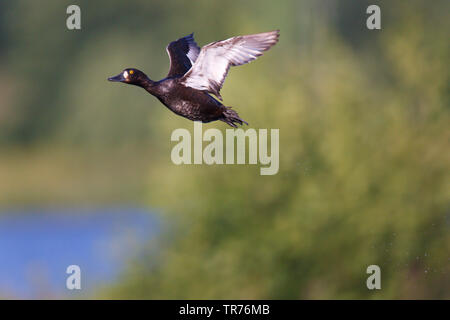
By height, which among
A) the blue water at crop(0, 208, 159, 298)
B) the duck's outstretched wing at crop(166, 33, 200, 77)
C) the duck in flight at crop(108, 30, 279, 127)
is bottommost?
the blue water at crop(0, 208, 159, 298)

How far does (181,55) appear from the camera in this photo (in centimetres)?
383

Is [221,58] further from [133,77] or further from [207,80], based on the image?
[133,77]

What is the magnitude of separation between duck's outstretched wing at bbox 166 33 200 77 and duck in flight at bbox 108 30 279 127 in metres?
0.29

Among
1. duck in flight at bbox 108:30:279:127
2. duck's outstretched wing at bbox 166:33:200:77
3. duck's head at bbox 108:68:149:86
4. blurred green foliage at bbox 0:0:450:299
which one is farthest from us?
blurred green foliage at bbox 0:0:450:299

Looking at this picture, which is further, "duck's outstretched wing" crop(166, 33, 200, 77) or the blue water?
the blue water

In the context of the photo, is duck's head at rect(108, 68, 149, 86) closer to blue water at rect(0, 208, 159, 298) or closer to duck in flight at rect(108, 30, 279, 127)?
duck in flight at rect(108, 30, 279, 127)

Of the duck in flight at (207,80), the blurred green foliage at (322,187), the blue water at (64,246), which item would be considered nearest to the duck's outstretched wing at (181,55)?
the duck in flight at (207,80)

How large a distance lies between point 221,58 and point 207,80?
16cm

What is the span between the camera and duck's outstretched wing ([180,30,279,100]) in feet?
10.2

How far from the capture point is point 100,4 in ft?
59.4

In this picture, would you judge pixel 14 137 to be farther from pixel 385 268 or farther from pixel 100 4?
pixel 385 268

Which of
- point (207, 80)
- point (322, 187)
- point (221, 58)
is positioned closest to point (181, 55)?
point (221, 58)

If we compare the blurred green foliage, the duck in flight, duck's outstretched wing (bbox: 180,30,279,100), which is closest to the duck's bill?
Answer: the duck in flight

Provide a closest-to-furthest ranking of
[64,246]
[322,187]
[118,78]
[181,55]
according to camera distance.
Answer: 1. [118,78]
2. [181,55]
3. [322,187]
4. [64,246]
